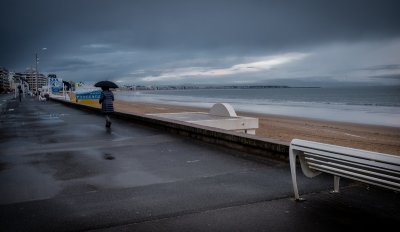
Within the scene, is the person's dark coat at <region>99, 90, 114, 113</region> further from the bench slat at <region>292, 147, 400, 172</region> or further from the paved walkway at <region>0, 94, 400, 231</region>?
the bench slat at <region>292, 147, 400, 172</region>

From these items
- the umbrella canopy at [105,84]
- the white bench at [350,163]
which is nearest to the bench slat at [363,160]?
the white bench at [350,163]

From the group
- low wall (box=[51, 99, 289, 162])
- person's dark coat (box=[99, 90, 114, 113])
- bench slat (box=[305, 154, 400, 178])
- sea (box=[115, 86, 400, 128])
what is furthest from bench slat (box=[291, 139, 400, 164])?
sea (box=[115, 86, 400, 128])

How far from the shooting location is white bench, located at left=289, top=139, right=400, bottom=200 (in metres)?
3.59

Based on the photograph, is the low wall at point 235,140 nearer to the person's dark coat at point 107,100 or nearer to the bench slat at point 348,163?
the bench slat at point 348,163

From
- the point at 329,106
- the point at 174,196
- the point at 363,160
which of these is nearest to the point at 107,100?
the point at 174,196

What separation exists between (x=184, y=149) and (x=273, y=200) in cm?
418

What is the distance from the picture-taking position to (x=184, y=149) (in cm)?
871

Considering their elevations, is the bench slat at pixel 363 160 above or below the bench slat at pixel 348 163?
above

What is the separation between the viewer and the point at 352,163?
13.1 ft

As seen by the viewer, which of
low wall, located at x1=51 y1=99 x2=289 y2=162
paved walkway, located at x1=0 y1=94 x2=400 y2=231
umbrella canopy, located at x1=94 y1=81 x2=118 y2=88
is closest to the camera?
paved walkway, located at x1=0 y1=94 x2=400 y2=231

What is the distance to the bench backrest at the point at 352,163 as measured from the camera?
3.59m

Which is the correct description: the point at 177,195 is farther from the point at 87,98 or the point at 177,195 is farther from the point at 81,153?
the point at 87,98

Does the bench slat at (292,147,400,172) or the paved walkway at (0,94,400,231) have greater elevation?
the bench slat at (292,147,400,172)

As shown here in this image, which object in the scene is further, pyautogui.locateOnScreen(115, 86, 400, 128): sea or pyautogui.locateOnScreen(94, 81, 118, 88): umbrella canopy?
pyautogui.locateOnScreen(115, 86, 400, 128): sea
